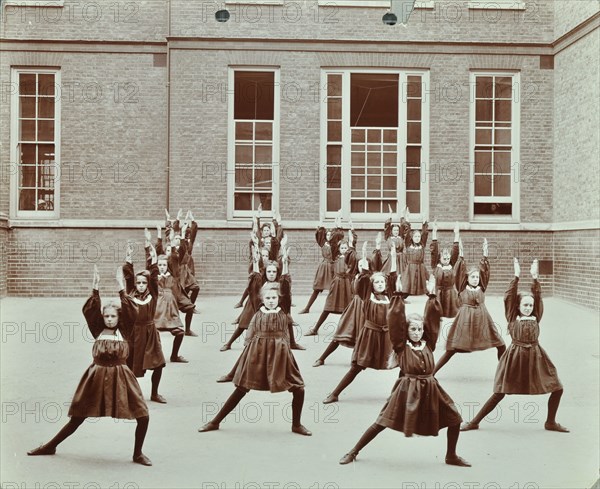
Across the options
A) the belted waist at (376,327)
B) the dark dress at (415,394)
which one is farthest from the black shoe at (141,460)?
the belted waist at (376,327)

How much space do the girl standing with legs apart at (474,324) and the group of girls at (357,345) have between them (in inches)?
0.4

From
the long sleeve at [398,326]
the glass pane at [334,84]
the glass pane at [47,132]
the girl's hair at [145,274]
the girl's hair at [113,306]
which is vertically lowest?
the long sleeve at [398,326]

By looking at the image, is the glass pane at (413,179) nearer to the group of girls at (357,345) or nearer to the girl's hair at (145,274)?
the group of girls at (357,345)

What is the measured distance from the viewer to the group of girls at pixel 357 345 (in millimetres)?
5387

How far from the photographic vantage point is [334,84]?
1028 cm

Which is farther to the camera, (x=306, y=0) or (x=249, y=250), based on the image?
(x=249, y=250)

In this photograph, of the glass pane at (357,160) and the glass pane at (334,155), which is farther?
Result: the glass pane at (334,155)

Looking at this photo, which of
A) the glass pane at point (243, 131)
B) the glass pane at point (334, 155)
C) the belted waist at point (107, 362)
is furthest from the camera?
the glass pane at point (334, 155)

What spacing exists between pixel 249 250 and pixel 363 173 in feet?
6.00

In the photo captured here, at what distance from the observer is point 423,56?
8758 mm

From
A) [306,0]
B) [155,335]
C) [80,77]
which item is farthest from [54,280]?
[306,0]

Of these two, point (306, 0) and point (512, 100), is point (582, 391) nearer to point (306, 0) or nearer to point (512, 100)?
point (512, 100)

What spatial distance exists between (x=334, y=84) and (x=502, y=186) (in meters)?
3.18

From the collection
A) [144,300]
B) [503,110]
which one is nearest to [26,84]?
[144,300]
